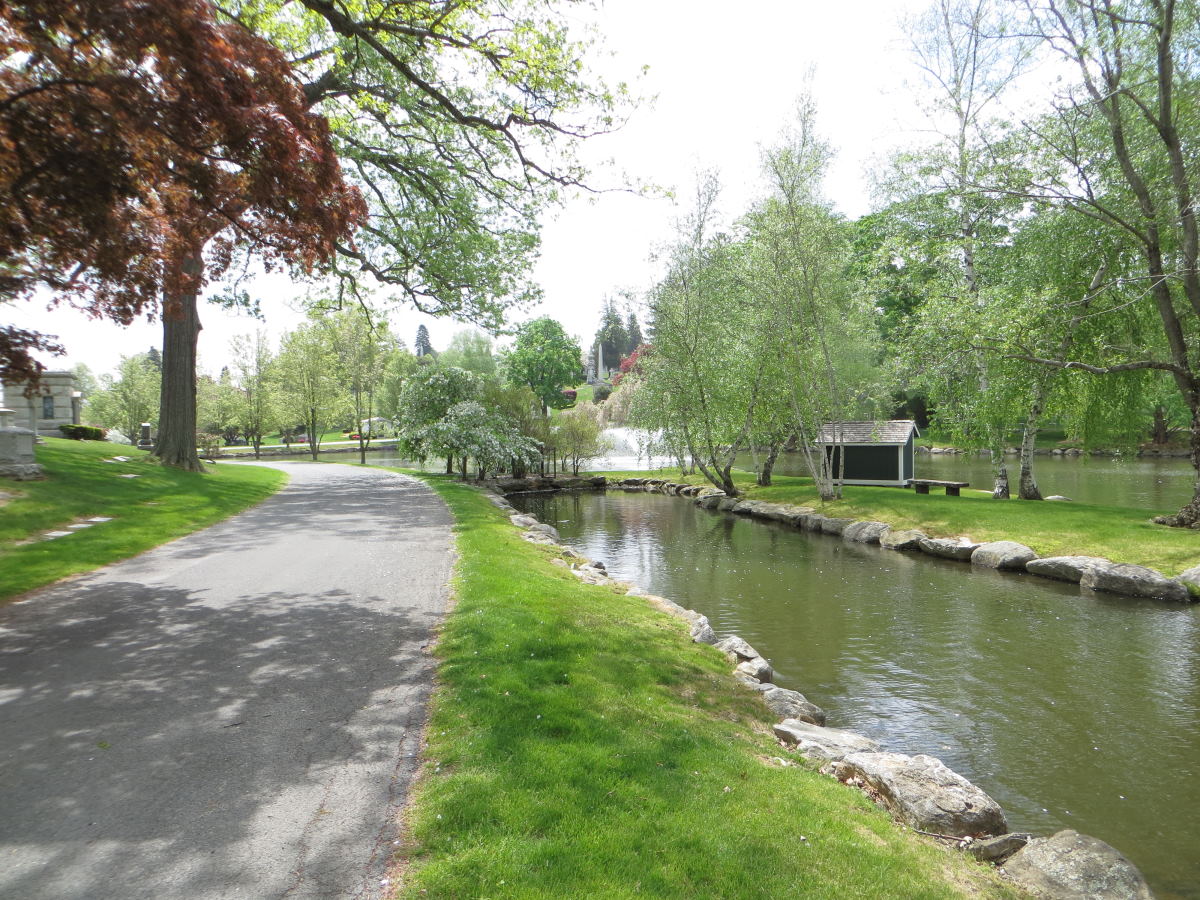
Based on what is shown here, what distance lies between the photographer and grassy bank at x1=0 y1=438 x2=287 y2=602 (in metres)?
9.67

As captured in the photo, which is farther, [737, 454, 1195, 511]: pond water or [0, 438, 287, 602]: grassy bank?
[737, 454, 1195, 511]: pond water

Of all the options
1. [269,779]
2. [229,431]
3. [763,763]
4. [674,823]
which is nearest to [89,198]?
[269,779]

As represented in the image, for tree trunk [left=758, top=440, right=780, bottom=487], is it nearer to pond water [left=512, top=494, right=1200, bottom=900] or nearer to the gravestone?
pond water [left=512, top=494, right=1200, bottom=900]

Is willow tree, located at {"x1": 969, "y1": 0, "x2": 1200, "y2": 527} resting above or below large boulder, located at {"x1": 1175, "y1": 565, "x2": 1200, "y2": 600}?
above

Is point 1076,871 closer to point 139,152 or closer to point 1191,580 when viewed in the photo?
point 139,152

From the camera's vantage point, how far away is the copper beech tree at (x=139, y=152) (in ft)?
19.4

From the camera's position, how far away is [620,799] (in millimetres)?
4285

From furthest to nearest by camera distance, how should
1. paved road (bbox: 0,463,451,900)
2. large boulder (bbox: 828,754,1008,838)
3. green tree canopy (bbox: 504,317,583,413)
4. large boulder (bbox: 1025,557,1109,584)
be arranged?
1. green tree canopy (bbox: 504,317,583,413)
2. large boulder (bbox: 1025,557,1109,584)
3. large boulder (bbox: 828,754,1008,838)
4. paved road (bbox: 0,463,451,900)

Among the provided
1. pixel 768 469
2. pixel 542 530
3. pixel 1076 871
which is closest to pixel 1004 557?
pixel 542 530

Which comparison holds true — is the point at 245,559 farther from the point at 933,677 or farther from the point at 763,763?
the point at 933,677

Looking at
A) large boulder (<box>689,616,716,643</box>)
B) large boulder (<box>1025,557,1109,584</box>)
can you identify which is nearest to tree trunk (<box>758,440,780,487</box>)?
large boulder (<box>1025,557,1109,584</box>)

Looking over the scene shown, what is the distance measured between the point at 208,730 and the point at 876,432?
92.0ft

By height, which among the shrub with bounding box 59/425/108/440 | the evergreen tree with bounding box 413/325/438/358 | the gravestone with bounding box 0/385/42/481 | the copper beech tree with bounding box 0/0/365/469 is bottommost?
the gravestone with bounding box 0/385/42/481

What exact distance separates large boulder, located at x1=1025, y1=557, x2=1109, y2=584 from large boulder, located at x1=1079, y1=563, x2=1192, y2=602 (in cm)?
16
